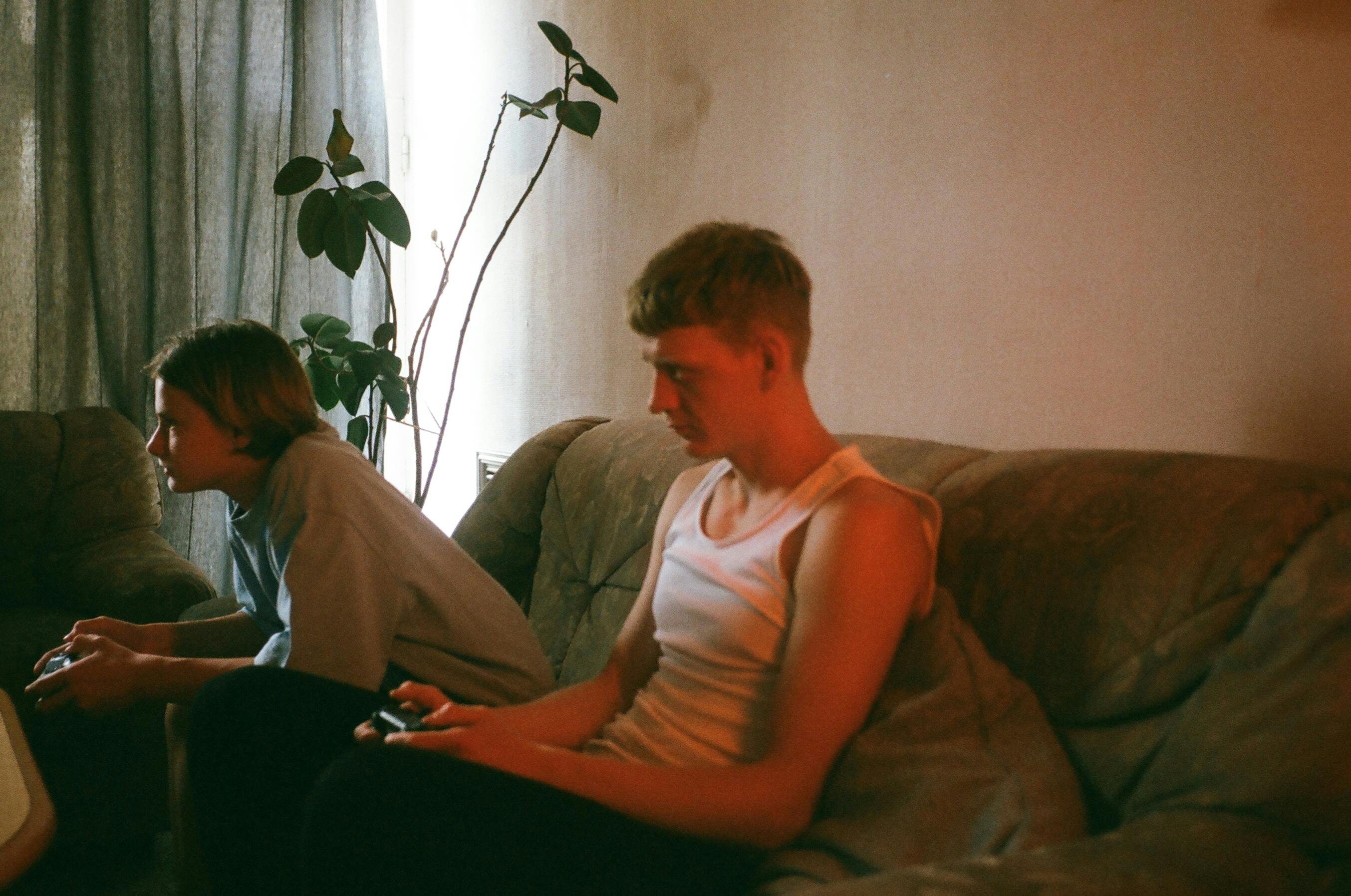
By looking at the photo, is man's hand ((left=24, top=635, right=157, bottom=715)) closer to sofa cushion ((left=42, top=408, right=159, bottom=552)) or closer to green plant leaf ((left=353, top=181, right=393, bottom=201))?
sofa cushion ((left=42, top=408, right=159, bottom=552))

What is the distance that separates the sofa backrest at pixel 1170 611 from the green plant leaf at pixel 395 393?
5.74 ft

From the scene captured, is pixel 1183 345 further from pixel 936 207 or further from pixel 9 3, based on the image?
pixel 9 3

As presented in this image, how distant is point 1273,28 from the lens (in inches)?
45.9

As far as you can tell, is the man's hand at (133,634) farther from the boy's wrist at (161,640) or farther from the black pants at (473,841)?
the black pants at (473,841)

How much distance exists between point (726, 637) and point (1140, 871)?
441 mm

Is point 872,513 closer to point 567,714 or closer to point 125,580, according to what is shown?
point 567,714

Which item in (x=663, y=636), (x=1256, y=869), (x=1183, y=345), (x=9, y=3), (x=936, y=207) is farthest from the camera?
(x=9, y=3)

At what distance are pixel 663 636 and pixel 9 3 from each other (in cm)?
292

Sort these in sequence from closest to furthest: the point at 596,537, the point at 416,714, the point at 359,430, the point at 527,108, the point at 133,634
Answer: the point at 416,714, the point at 133,634, the point at 596,537, the point at 527,108, the point at 359,430

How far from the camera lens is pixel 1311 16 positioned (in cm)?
112

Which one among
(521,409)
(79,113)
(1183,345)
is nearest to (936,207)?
(1183,345)

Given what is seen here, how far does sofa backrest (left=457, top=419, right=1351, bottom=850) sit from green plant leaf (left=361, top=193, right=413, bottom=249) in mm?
1759

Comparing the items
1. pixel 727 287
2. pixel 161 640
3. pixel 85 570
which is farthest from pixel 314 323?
pixel 727 287

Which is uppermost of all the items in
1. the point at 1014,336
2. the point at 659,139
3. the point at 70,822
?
the point at 659,139
